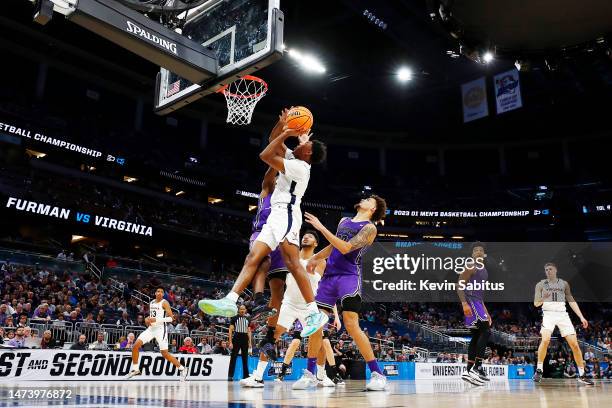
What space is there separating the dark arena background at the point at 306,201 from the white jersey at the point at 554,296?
0.06 metres

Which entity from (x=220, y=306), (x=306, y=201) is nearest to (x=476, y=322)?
(x=220, y=306)

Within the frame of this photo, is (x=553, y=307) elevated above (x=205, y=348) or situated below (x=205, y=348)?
above

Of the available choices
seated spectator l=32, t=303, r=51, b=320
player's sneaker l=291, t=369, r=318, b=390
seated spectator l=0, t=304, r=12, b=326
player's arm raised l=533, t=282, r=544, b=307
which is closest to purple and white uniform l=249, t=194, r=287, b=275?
player's sneaker l=291, t=369, r=318, b=390

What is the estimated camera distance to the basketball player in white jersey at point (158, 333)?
10234 mm

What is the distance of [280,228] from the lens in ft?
16.7

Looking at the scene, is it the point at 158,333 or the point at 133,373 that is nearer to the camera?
the point at 133,373

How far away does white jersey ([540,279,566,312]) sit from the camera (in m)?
9.95

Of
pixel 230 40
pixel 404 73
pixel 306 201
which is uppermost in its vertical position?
pixel 404 73

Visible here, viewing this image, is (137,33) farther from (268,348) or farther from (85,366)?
(85,366)

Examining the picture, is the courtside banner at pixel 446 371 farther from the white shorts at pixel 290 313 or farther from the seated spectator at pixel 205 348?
the white shorts at pixel 290 313

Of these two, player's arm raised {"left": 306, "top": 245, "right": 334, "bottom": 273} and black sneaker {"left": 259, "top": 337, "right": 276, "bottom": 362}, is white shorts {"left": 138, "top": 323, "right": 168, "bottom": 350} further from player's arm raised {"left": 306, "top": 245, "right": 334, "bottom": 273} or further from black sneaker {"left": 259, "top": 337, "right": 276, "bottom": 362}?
black sneaker {"left": 259, "top": 337, "right": 276, "bottom": 362}

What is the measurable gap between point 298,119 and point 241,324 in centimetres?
686

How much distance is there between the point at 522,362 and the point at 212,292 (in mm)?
14437

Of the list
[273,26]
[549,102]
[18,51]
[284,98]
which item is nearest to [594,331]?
[549,102]
